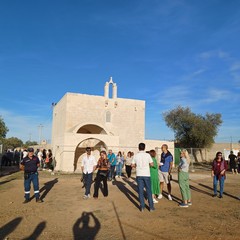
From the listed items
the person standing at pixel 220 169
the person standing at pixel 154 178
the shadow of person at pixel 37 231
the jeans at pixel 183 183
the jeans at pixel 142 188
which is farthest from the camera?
the person standing at pixel 220 169

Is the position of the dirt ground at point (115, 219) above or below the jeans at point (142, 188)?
below

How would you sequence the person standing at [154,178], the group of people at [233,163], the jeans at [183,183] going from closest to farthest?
the jeans at [183,183], the person standing at [154,178], the group of people at [233,163]

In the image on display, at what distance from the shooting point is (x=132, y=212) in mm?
7121

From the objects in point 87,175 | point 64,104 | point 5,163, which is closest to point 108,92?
point 64,104

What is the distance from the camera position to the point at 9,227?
5801 mm

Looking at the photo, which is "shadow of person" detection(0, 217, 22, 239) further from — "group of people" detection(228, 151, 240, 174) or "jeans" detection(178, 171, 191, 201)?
"group of people" detection(228, 151, 240, 174)

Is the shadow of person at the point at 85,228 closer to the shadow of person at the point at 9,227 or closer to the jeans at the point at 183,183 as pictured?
the shadow of person at the point at 9,227

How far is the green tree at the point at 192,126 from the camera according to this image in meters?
35.6

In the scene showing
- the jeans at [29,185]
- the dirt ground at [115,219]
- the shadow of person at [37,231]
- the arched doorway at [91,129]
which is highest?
the arched doorway at [91,129]

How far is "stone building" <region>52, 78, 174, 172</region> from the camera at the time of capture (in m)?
23.9

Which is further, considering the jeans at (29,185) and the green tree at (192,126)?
the green tree at (192,126)

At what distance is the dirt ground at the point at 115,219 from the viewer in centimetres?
536

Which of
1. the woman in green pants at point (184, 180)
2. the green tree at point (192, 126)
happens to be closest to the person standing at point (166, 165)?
the woman in green pants at point (184, 180)

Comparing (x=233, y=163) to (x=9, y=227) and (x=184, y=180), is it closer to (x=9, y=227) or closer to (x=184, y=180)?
(x=184, y=180)
